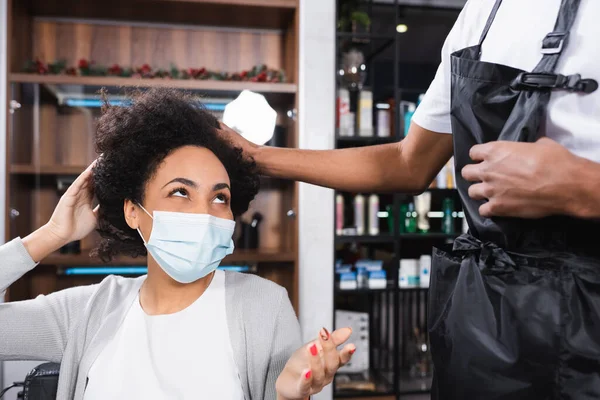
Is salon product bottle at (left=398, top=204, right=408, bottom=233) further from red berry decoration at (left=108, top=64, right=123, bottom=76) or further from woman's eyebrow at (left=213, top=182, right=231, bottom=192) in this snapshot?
woman's eyebrow at (left=213, top=182, right=231, bottom=192)

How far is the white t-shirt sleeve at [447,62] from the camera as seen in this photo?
107cm

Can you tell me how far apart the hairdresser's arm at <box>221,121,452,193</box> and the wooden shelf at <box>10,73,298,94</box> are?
1.69m

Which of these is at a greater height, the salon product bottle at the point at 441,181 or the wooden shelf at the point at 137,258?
the salon product bottle at the point at 441,181

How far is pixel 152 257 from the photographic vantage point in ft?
4.66

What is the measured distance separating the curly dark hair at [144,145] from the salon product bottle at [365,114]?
1.78 meters

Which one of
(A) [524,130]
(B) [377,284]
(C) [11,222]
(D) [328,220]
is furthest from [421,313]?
(A) [524,130]

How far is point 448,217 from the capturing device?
11.5ft

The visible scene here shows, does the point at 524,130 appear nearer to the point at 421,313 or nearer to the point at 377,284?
the point at 377,284

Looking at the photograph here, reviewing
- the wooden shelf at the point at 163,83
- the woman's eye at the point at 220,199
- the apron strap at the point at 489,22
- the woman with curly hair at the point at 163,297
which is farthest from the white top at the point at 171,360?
the wooden shelf at the point at 163,83

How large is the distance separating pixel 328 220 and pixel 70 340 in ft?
6.17

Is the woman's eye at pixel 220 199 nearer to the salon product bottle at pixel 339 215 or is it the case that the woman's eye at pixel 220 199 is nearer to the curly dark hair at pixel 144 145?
the curly dark hair at pixel 144 145

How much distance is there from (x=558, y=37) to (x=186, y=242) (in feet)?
3.05

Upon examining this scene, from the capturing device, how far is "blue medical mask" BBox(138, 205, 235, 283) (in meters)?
1.32

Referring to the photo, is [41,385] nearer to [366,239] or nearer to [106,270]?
[106,270]
